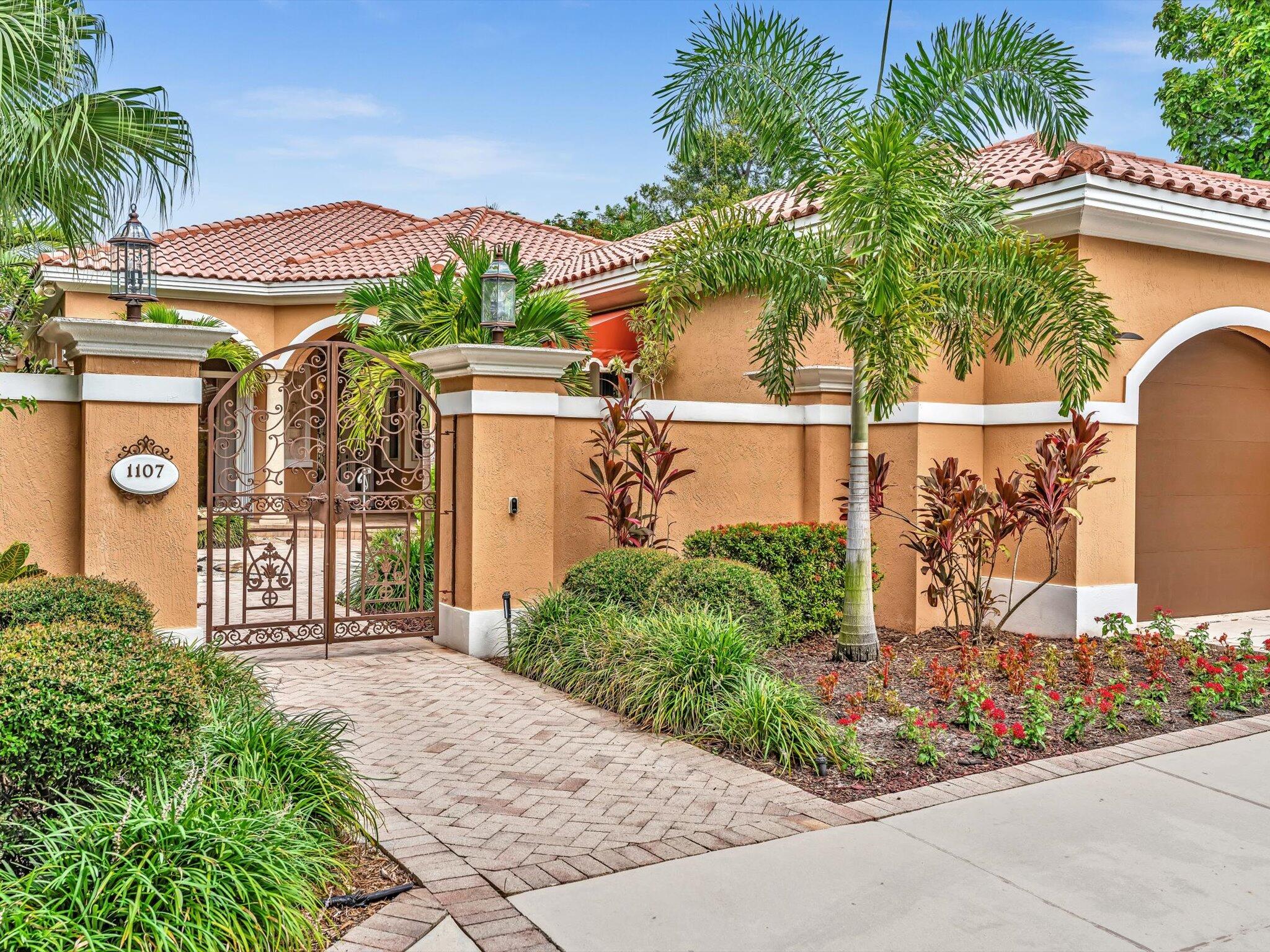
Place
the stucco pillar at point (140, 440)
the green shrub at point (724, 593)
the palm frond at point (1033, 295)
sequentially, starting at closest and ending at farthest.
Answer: the stucco pillar at point (140, 440) < the green shrub at point (724, 593) < the palm frond at point (1033, 295)

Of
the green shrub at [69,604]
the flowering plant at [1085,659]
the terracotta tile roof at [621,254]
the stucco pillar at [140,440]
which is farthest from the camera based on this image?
the terracotta tile roof at [621,254]

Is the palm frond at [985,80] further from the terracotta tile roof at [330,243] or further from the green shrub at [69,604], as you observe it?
the terracotta tile roof at [330,243]

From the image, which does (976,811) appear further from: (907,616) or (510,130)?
(510,130)

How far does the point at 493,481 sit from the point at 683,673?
318cm

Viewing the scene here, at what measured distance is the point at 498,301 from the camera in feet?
33.0

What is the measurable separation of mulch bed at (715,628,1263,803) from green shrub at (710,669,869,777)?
3.6 inches

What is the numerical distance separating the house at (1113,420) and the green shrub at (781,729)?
12.5ft

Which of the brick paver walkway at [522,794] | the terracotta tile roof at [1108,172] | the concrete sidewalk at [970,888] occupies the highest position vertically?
the terracotta tile roof at [1108,172]

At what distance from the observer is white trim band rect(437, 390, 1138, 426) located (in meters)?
9.79

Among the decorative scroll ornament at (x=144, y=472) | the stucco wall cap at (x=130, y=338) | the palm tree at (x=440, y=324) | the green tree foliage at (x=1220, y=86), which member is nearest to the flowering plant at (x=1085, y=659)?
the palm tree at (x=440, y=324)

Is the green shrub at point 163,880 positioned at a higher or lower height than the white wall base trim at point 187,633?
lower

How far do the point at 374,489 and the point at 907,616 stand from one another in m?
14.4

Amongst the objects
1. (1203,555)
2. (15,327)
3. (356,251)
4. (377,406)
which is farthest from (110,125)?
(356,251)

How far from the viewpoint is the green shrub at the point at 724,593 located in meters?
8.74
